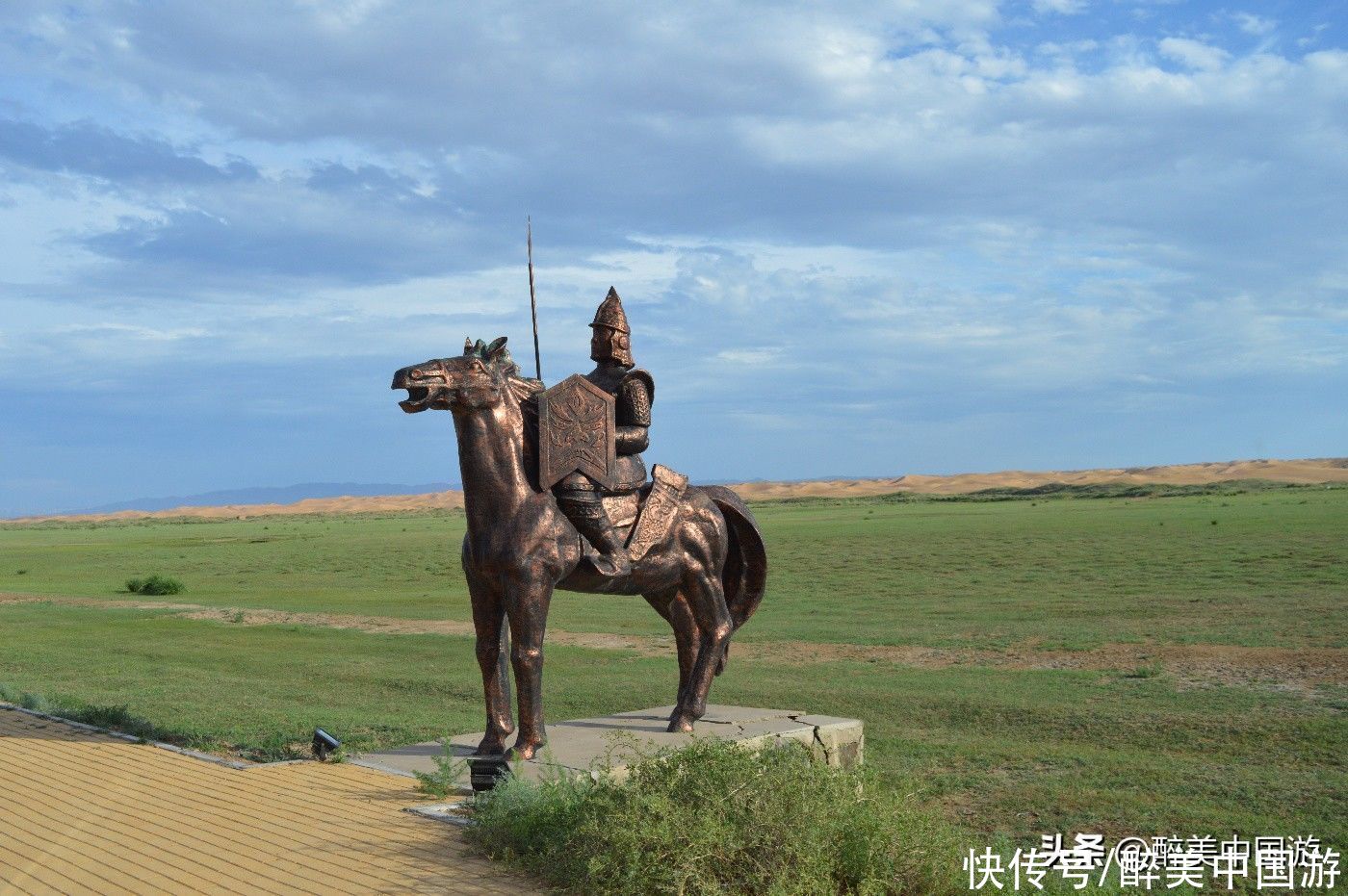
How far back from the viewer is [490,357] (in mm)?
8867

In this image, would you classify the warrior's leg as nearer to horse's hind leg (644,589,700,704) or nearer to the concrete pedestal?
horse's hind leg (644,589,700,704)

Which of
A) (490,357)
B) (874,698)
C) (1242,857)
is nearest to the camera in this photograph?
(1242,857)

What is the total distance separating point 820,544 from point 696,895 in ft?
112

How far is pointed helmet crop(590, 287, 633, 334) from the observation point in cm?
952

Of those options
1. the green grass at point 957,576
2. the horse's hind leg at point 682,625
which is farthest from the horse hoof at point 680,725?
the green grass at point 957,576

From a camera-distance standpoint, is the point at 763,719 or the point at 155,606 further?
the point at 155,606

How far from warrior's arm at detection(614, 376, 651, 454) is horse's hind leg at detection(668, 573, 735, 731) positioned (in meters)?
1.25

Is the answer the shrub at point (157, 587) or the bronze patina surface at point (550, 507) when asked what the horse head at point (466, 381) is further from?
the shrub at point (157, 587)

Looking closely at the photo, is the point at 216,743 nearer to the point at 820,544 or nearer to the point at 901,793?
the point at 901,793

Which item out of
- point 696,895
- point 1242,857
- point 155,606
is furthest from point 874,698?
point 155,606

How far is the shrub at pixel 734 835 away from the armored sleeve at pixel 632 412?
113 inches

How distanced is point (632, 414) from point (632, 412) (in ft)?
0.05

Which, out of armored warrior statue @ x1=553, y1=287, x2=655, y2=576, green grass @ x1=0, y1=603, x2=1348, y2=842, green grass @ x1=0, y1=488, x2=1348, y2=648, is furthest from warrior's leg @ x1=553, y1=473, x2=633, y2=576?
green grass @ x1=0, y1=488, x2=1348, y2=648

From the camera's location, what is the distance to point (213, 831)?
A: 7.69 meters
